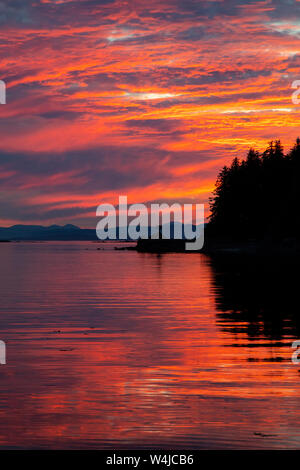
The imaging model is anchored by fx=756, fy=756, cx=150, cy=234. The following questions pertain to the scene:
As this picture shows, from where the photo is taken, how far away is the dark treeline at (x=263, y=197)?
5281 inches

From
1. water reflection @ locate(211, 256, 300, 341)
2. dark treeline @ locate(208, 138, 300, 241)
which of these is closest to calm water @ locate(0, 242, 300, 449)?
water reflection @ locate(211, 256, 300, 341)

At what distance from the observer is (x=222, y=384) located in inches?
592

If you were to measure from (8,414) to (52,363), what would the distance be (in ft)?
17.2

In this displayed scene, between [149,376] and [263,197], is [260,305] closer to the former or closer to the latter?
[149,376]

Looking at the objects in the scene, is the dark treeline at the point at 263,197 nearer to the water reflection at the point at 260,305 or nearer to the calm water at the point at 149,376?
the water reflection at the point at 260,305

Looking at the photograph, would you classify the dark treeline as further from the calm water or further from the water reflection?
the calm water

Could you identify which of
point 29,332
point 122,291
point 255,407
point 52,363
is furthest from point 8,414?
point 122,291

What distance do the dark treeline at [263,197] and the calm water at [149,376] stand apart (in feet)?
335

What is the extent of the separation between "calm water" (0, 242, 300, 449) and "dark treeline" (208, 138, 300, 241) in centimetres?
10225

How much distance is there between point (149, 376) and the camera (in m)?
16.0

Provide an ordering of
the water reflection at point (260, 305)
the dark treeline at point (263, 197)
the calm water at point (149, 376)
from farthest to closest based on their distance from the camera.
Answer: the dark treeline at point (263, 197), the water reflection at point (260, 305), the calm water at point (149, 376)

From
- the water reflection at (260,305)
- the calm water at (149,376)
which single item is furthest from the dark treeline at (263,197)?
the calm water at (149,376)

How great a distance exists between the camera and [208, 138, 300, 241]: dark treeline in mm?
134125
